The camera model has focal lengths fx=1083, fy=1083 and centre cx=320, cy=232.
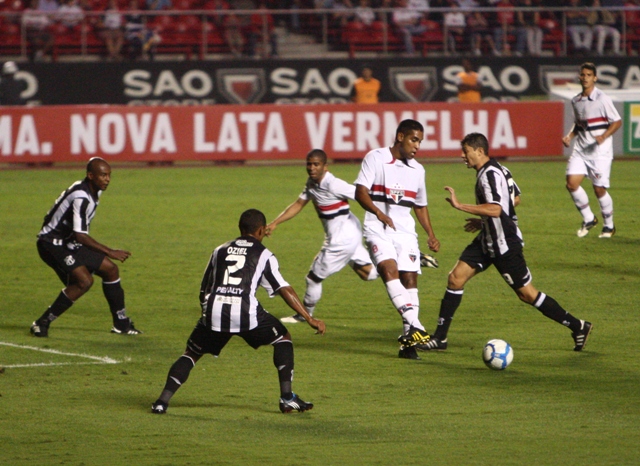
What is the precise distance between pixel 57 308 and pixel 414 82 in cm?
1996

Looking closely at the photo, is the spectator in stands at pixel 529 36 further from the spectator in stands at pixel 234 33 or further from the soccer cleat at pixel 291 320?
the soccer cleat at pixel 291 320

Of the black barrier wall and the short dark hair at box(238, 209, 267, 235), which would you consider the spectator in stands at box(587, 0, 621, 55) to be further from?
the short dark hair at box(238, 209, 267, 235)

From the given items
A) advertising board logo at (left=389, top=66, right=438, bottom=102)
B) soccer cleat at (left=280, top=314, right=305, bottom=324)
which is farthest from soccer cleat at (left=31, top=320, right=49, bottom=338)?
advertising board logo at (left=389, top=66, right=438, bottom=102)

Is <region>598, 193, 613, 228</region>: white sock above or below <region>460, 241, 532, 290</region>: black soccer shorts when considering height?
below

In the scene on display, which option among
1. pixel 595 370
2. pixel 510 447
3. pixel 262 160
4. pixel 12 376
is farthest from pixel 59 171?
pixel 510 447

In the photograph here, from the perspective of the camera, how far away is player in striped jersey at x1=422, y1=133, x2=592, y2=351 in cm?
948

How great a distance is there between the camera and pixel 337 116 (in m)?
26.0

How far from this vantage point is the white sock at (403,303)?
31.9 ft

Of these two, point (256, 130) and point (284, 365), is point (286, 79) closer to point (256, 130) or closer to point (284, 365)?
point (256, 130)

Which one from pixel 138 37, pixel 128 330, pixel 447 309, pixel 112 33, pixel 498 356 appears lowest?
pixel 128 330

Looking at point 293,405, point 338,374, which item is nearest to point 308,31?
point 338,374

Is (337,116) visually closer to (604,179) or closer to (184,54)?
(184,54)

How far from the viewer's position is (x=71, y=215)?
1073cm

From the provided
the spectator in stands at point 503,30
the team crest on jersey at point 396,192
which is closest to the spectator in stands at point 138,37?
the spectator in stands at point 503,30
